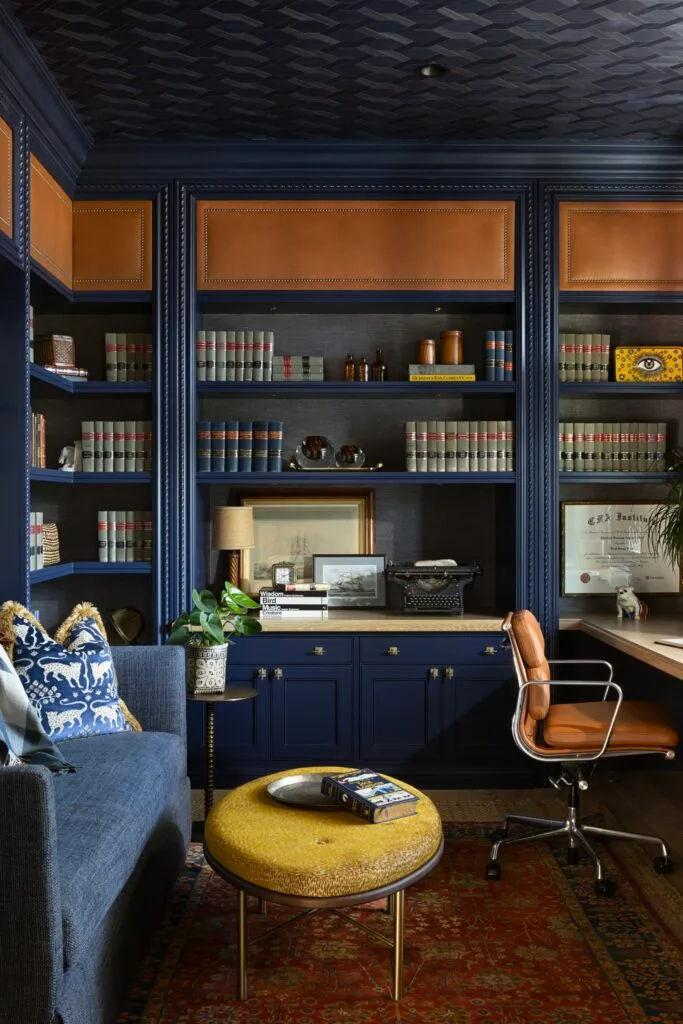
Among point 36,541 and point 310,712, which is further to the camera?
point 310,712

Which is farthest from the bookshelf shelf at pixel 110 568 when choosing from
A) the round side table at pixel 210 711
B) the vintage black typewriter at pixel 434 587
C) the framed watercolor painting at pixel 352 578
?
the vintage black typewriter at pixel 434 587

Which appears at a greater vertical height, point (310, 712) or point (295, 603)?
point (295, 603)

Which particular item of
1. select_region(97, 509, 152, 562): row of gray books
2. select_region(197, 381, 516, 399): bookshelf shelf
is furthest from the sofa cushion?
select_region(197, 381, 516, 399): bookshelf shelf

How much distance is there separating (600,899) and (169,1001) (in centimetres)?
152

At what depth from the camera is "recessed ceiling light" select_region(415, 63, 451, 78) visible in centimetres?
347

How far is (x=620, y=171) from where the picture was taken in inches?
167

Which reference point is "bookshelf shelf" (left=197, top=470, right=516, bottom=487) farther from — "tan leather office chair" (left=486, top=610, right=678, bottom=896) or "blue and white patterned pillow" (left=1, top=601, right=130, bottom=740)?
"blue and white patterned pillow" (left=1, top=601, right=130, bottom=740)

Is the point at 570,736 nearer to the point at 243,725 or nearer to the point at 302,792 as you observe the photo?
the point at 302,792

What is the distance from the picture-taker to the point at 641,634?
3.79 meters

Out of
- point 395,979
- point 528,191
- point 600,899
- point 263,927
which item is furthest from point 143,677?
point 528,191

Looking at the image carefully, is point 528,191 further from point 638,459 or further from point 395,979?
point 395,979

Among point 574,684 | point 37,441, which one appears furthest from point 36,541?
point 574,684

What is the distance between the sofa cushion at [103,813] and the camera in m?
2.01

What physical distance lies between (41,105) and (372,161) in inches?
60.5
